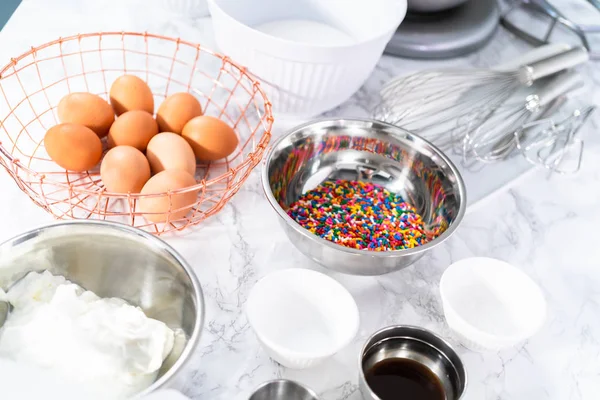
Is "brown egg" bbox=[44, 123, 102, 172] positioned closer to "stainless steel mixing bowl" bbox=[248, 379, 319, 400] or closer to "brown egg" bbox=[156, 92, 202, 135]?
"brown egg" bbox=[156, 92, 202, 135]

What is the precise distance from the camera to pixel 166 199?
0.82 m

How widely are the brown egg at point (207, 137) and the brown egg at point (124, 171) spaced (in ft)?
0.32

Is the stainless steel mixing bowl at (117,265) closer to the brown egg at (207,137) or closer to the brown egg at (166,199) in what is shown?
the brown egg at (166,199)

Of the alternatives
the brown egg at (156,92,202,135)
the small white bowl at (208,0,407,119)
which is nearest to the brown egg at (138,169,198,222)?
the brown egg at (156,92,202,135)

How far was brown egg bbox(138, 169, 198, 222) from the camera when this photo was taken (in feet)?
2.70

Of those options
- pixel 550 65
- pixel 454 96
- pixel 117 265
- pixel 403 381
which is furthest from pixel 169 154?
pixel 550 65

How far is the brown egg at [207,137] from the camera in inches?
36.6

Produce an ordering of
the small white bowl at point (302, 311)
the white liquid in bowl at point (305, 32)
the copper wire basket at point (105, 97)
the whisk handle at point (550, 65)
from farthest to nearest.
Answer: the whisk handle at point (550, 65), the white liquid in bowl at point (305, 32), the copper wire basket at point (105, 97), the small white bowl at point (302, 311)

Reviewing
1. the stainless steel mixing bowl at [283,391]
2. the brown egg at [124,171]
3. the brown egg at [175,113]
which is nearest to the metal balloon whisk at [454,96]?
the brown egg at [175,113]

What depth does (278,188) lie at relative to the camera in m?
0.94

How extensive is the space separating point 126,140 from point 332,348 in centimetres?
41

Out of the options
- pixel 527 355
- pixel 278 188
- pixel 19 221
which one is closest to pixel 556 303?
pixel 527 355

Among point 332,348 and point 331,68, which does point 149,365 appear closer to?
point 332,348

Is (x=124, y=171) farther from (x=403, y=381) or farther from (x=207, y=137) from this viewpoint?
(x=403, y=381)
